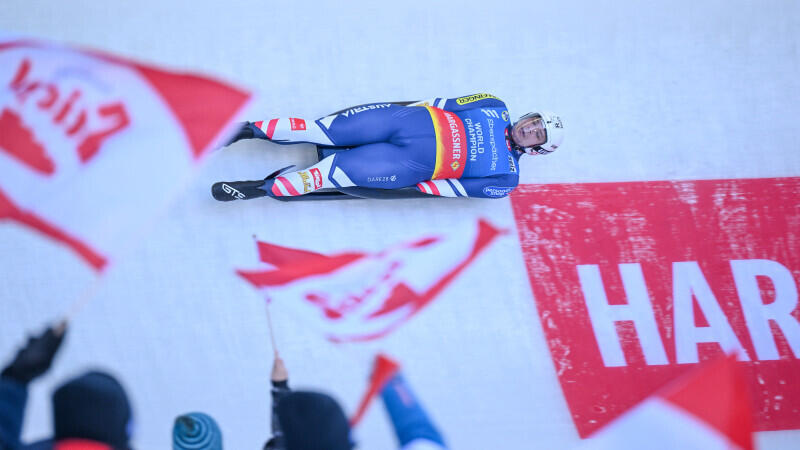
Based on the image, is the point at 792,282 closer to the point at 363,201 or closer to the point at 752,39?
the point at 752,39

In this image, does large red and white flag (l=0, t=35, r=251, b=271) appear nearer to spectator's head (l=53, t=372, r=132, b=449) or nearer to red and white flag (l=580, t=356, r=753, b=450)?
spectator's head (l=53, t=372, r=132, b=449)

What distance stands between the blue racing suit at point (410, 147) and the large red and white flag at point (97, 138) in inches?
61.6

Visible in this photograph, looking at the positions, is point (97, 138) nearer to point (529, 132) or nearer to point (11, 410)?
point (11, 410)

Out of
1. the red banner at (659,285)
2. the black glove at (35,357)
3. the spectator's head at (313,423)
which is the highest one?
the black glove at (35,357)

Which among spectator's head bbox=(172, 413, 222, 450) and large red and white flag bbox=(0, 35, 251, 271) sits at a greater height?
large red and white flag bbox=(0, 35, 251, 271)

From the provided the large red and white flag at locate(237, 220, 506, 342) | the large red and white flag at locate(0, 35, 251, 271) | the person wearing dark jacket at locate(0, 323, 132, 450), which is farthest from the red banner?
the person wearing dark jacket at locate(0, 323, 132, 450)

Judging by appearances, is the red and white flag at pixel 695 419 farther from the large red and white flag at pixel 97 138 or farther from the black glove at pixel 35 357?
the black glove at pixel 35 357

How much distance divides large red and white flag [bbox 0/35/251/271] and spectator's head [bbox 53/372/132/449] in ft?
1.09

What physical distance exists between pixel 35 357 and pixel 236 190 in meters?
1.72

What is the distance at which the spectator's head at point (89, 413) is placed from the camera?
1751mm

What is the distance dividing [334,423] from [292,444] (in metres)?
0.12

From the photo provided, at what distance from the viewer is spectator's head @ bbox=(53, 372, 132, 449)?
175 centimetres

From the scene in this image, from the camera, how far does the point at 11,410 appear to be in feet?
6.02

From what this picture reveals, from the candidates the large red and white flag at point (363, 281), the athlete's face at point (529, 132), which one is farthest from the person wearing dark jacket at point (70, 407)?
the athlete's face at point (529, 132)
